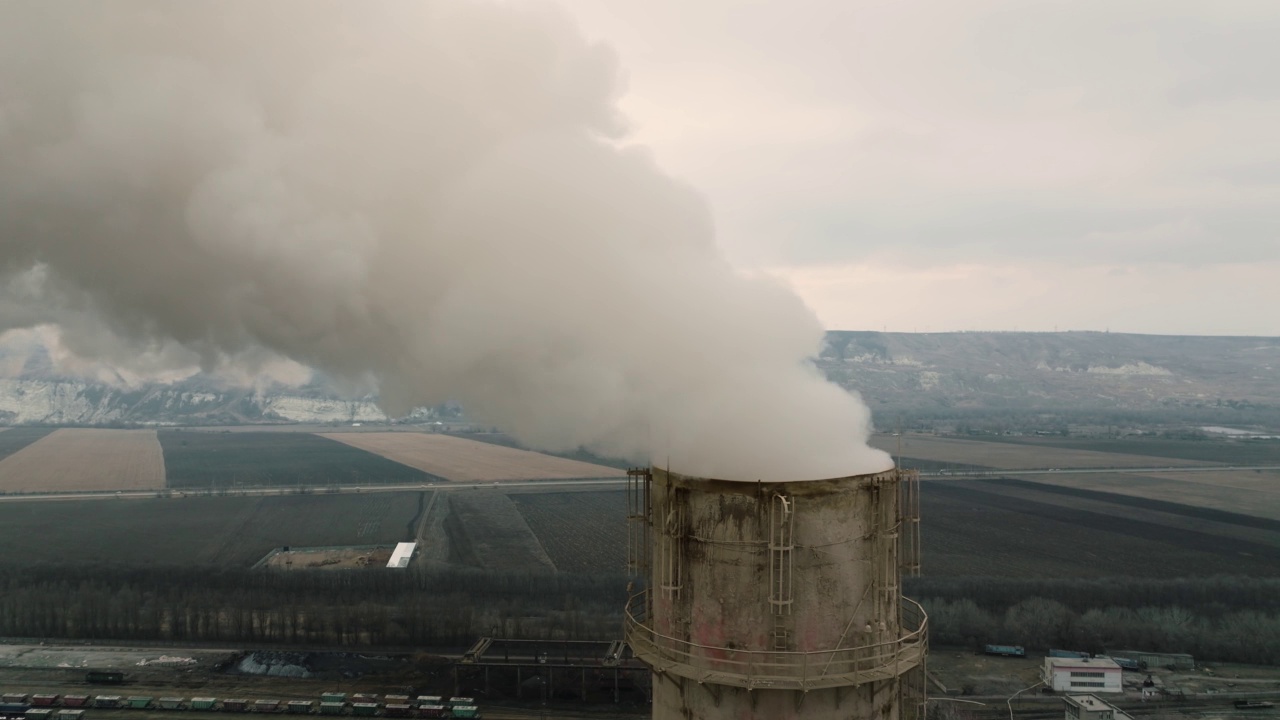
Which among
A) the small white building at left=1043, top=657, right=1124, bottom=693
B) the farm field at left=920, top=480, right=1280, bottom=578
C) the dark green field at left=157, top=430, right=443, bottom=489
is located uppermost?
the farm field at left=920, top=480, right=1280, bottom=578

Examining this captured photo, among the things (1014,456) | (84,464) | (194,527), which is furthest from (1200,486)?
(84,464)

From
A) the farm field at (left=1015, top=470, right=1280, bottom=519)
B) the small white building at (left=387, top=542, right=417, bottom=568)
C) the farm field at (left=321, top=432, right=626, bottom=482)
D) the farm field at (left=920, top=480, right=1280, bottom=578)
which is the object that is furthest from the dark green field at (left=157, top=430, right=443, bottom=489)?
the farm field at (left=1015, top=470, right=1280, bottom=519)

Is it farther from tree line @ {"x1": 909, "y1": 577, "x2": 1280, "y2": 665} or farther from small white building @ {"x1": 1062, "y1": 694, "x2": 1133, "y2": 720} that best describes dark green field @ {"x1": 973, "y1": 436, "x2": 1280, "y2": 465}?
small white building @ {"x1": 1062, "y1": 694, "x2": 1133, "y2": 720}

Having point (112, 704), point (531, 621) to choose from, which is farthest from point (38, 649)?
point (531, 621)

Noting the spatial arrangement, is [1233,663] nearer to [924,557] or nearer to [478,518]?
[924,557]

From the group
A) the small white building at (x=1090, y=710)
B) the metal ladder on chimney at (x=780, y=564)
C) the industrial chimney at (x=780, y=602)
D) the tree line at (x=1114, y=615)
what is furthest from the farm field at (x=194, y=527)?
the metal ladder on chimney at (x=780, y=564)

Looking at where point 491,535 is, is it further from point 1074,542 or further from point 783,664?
point 783,664

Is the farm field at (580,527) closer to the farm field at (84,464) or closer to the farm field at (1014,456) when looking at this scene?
the farm field at (1014,456)
